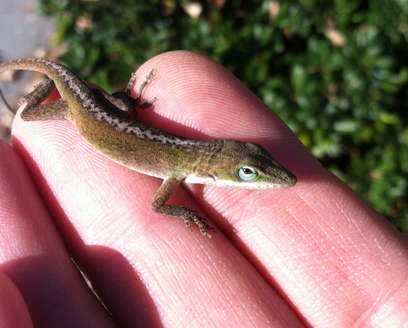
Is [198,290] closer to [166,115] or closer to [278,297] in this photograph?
[278,297]

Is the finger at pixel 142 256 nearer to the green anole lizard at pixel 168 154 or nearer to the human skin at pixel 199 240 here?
the human skin at pixel 199 240

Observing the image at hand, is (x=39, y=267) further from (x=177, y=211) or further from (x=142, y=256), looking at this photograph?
(x=177, y=211)

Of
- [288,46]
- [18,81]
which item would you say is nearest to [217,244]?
[288,46]

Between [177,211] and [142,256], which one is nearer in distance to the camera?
[142,256]

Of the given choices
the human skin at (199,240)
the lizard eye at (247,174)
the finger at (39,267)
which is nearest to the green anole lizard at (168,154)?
the lizard eye at (247,174)

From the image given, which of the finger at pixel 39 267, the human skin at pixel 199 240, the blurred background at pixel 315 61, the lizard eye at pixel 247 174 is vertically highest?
the blurred background at pixel 315 61

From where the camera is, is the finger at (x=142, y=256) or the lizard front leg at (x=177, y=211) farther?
the lizard front leg at (x=177, y=211)

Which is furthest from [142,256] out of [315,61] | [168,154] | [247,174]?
[315,61]

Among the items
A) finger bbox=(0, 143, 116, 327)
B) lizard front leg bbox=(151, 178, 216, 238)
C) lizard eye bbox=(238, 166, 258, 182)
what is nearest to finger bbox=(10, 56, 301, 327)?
lizard front leg bbox=(151, 178, 216, 238)
